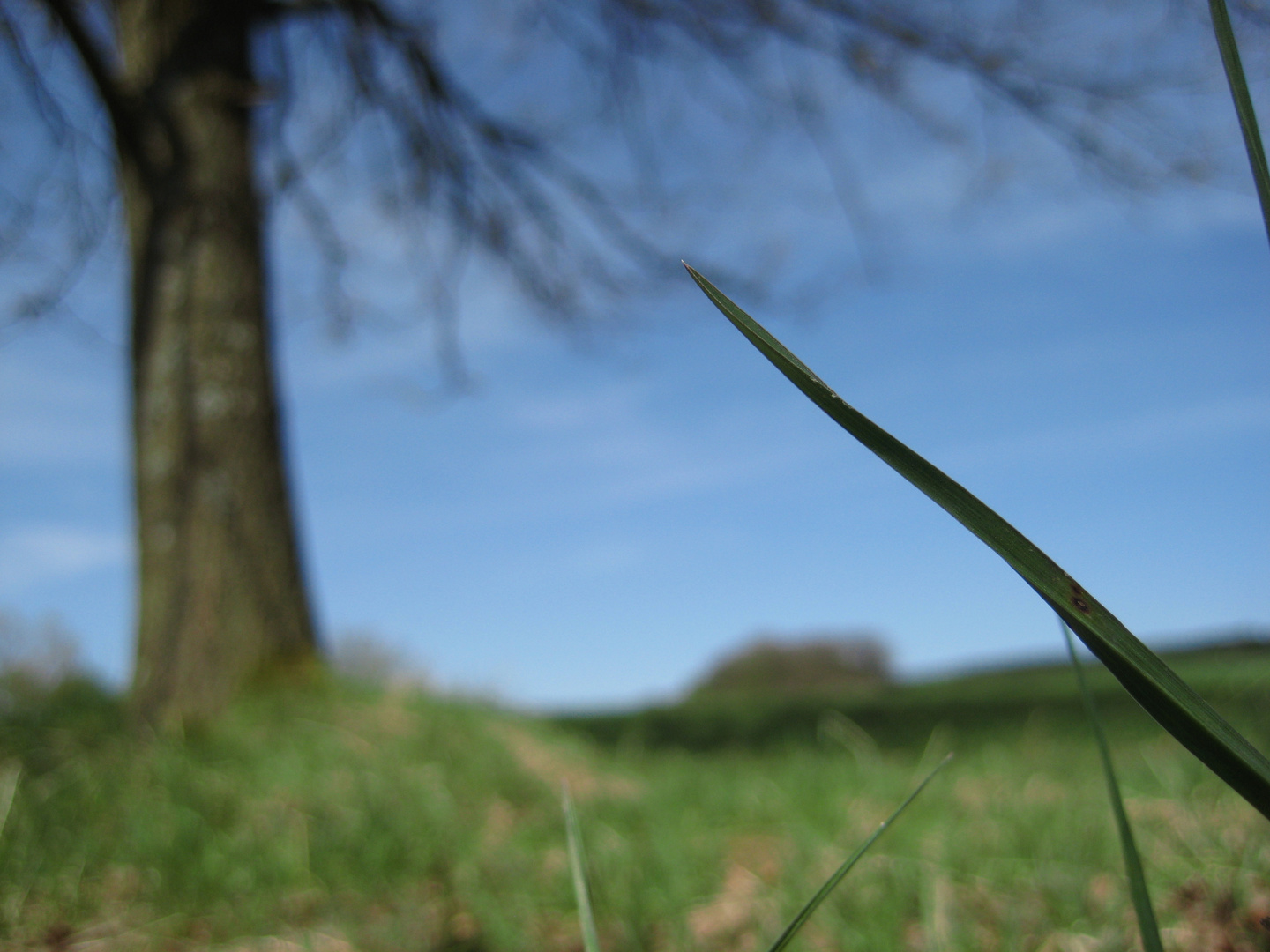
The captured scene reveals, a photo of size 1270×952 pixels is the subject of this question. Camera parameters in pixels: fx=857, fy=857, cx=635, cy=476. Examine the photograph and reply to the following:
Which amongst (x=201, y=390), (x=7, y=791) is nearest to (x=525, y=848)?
(x=7, y=791)

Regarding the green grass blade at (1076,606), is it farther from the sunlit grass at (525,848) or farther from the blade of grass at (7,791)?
the blade of grass at (7,791)

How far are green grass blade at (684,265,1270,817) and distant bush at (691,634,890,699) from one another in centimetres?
1172

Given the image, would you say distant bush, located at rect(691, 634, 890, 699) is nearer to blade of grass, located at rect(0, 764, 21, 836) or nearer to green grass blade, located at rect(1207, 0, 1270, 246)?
blade of grass, located at rect(0, 764, 21, 836)

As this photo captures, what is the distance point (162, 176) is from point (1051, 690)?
286 inches

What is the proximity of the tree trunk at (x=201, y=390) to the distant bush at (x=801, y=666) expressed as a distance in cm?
937

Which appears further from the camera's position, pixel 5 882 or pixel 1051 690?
pixel 1051 690

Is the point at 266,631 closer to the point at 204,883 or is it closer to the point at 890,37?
the point at 204,883

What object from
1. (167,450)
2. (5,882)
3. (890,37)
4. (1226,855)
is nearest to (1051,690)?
(890,37)

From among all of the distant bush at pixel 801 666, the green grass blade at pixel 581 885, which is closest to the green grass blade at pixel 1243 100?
the green grass blade at pixel 581 885

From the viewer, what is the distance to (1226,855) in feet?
4.80

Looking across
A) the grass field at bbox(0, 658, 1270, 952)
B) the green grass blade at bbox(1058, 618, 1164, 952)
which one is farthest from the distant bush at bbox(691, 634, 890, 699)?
the green grass blade at bbox(1058, 618, 1164, 952)

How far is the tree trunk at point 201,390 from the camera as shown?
10.1 ft

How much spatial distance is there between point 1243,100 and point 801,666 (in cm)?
1219

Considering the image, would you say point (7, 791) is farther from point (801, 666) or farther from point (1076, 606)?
point (801, 666)
